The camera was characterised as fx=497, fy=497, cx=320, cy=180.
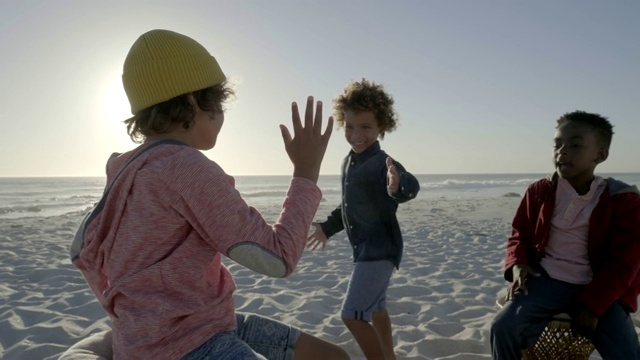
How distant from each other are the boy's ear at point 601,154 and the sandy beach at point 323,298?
5.15 ft

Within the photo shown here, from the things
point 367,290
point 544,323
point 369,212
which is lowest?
point 544,323

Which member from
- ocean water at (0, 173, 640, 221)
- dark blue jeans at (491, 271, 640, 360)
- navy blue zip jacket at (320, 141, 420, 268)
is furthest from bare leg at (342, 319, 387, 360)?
ocean water at (0, 173, 640, 221)

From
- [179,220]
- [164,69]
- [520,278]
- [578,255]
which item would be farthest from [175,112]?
[578,255]

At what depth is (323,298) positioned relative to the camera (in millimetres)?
5242

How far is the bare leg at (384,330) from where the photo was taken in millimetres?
3387

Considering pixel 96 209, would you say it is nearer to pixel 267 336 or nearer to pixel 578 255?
pixel 267 336

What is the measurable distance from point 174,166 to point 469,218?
12920 mm

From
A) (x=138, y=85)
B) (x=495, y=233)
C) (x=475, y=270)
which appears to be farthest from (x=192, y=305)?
(x=495, y=233)

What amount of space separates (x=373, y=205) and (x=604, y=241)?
1413mm

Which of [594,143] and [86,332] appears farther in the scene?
[86,332]

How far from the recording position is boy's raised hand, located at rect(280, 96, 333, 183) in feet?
5.70

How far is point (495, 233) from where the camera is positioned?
1016 cm

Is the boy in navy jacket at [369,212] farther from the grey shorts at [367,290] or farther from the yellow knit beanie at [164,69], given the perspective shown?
the yellow knit beanie at [164,69]

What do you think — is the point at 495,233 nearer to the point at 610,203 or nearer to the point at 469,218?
the point at 469,218
